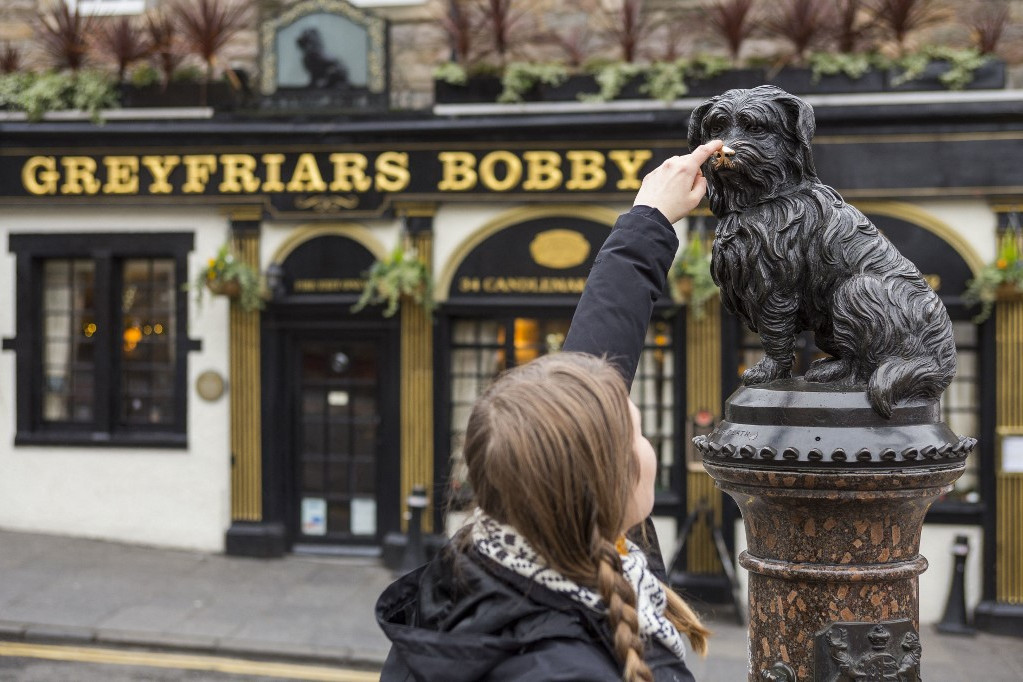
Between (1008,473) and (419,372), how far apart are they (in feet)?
18.1

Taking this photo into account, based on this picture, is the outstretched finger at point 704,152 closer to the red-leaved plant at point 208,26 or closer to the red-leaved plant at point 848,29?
the red-leaved plant at point 848,29

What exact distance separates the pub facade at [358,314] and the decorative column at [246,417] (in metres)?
0.02

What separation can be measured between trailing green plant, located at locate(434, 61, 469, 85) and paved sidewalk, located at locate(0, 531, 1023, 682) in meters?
4.94

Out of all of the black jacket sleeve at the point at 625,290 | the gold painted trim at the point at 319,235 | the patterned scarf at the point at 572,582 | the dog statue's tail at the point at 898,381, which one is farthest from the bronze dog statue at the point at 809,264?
the gold painted trim at the point at 319,235

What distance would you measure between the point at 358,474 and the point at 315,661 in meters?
3.01

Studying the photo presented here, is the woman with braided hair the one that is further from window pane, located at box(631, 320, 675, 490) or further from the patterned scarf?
window pane, located at box(631, 320, 675, 490)

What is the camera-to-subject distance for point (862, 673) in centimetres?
239

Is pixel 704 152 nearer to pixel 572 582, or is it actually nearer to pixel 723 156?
pixel 723 156

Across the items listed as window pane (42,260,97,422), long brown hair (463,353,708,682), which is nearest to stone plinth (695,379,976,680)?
long brown hair (463,353,708,682)

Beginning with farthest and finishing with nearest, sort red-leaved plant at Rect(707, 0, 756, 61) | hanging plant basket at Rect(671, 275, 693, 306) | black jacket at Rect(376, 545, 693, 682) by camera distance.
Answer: red-leaved plant at Rect(707, 0, 756, 61)
hanging plant basket at Rect(671, 275, 693, 306)
black jacket at Rect(376, 545, 693, 682)

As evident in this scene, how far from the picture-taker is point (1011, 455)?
28.9 ft

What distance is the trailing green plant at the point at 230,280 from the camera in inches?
380

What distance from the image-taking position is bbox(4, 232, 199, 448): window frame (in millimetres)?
10414

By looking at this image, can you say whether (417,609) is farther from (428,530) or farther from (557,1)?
(557,1)
